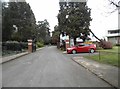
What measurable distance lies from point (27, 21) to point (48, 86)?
58196mm

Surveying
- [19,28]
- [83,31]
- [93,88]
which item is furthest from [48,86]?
[19,28]

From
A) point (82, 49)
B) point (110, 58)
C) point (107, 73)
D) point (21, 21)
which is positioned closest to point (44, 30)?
point (21, 21)

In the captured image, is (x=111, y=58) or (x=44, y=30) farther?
(x=44, y=30)

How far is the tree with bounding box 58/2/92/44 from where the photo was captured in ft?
170

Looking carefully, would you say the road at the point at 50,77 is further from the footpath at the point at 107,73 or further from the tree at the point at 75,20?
the tree at the point at 75,20

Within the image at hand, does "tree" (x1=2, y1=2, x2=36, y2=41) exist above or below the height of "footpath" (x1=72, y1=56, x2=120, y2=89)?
above

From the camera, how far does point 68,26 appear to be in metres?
52.9

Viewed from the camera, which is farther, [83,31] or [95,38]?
[95,38]

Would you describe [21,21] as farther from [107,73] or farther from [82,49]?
[107,73]

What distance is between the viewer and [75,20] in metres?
51.6

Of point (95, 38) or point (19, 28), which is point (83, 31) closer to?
point (95, 38)

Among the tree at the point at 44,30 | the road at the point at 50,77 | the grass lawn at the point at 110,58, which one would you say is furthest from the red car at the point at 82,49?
the tree at the point at 44,30


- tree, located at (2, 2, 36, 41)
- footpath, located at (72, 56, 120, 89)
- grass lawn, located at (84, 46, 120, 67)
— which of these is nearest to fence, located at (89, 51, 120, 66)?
grass lawn, located at (84, 46, 120, 67)

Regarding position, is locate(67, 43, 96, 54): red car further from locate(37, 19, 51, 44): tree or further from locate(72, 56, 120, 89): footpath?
locate(37, 19, 51, 44): tree
